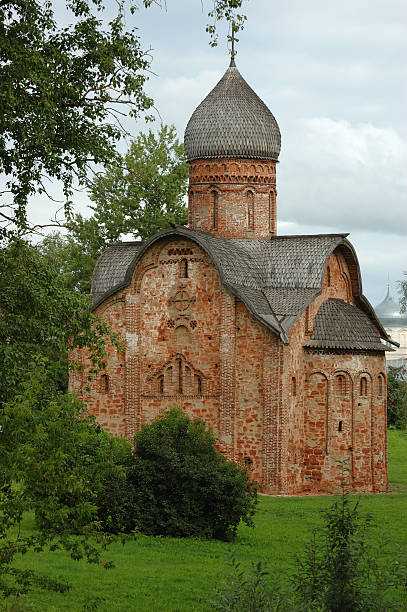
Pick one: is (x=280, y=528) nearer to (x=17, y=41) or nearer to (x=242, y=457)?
(x=242, y=457)

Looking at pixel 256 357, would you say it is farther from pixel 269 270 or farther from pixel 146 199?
pixel 146 199

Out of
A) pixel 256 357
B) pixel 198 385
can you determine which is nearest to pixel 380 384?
pixel 256 357

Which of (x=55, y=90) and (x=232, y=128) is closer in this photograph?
(x=55, y=90)

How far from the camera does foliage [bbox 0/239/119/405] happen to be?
12.6 meters

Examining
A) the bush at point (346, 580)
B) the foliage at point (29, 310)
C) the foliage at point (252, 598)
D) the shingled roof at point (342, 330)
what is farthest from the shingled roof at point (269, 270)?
the foliage at point (252, 598)

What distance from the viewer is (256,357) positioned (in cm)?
A: 2320

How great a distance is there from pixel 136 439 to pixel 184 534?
1845mm

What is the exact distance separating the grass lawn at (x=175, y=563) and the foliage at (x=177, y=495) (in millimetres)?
369

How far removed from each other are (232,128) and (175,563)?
1403cm

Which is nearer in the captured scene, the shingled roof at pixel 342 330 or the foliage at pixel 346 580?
the foliage at pixel 346 580

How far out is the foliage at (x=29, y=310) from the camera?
41.2 feet

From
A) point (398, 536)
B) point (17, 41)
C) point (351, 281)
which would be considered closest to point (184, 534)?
point (398, 536)

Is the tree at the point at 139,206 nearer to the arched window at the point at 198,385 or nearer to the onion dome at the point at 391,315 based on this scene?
the arched window at the point at 198,385

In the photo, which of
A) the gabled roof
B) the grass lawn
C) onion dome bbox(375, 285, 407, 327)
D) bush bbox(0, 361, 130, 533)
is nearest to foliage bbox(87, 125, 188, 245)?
the gabled roof
